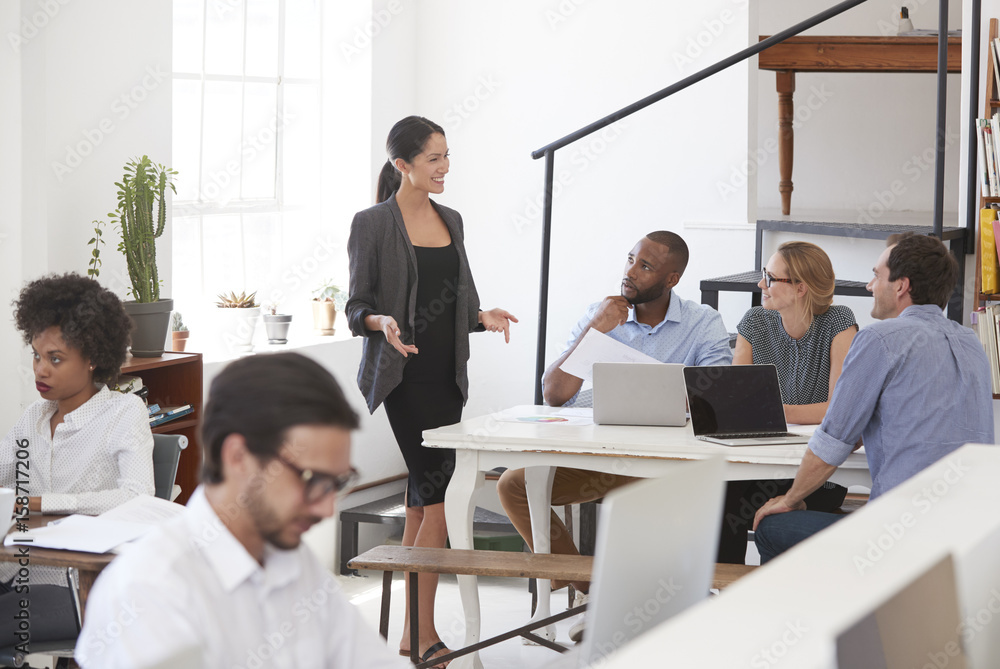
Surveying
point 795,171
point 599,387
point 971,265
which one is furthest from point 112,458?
point 795,171

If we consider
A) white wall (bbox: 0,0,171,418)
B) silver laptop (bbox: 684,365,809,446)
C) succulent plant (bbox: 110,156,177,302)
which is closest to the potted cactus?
succulent plant (bbox: 110,156,177,302)

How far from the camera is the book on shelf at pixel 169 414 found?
11.2 feet

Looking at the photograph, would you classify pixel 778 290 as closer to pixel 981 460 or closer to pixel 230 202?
pixel 981 460

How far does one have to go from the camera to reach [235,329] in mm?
4523

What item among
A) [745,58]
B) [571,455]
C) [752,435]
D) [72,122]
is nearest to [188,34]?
[72,122]

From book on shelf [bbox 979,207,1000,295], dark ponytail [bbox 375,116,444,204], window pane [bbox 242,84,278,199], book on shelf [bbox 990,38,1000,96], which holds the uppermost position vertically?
book on shelf [bbox 990,38,1000,96]

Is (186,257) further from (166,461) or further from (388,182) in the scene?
(166,461)

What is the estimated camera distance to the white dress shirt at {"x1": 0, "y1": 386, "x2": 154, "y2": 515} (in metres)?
2.36

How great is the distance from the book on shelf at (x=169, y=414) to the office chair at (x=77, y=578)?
886 millimetres

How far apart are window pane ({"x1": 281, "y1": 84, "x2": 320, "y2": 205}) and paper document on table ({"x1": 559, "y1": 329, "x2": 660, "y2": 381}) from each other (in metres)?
2.33

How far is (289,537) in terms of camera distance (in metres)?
1.16

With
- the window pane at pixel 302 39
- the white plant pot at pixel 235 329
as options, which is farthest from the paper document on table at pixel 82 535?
the window pane at pixel 302 39

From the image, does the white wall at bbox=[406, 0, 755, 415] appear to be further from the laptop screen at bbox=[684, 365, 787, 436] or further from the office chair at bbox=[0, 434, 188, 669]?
the office chair at bbox=[0, 434, 188, 669]

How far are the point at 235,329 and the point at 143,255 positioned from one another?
1008 mm
